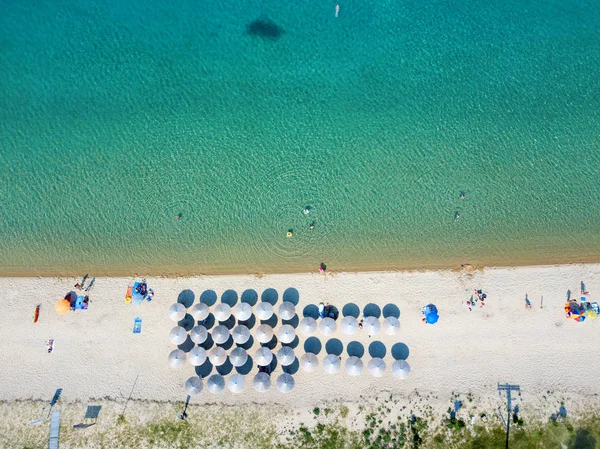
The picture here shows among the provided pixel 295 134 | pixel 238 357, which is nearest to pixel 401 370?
pixel 238 357

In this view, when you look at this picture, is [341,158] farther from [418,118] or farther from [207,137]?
[207,137]

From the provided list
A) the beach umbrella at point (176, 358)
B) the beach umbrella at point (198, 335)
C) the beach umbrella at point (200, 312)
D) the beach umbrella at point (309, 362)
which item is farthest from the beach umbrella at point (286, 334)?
the beach umbrella at point (176, 358)

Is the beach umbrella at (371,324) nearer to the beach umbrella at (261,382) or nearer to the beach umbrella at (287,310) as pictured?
the beach umbrella at (287,310)

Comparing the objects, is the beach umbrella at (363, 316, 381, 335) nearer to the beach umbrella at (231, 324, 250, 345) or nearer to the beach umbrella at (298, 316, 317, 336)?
the beach umbrella at (298, 316, 317, 336)

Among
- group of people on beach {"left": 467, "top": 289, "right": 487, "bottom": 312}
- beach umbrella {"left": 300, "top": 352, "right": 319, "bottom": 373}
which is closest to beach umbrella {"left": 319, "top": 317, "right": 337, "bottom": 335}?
beach umbrella {"left": 300, "top": 352, "right": 319, "bottom": 373}

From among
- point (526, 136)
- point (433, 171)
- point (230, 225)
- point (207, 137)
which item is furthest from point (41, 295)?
point (526, 136)

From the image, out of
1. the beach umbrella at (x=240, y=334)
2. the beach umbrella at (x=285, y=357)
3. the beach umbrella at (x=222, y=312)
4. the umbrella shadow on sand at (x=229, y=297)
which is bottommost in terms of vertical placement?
the beach umbrella at (x=285, y=357)

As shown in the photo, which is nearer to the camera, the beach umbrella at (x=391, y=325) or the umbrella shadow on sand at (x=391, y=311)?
the beach umbrella at (x=391, y=325)
